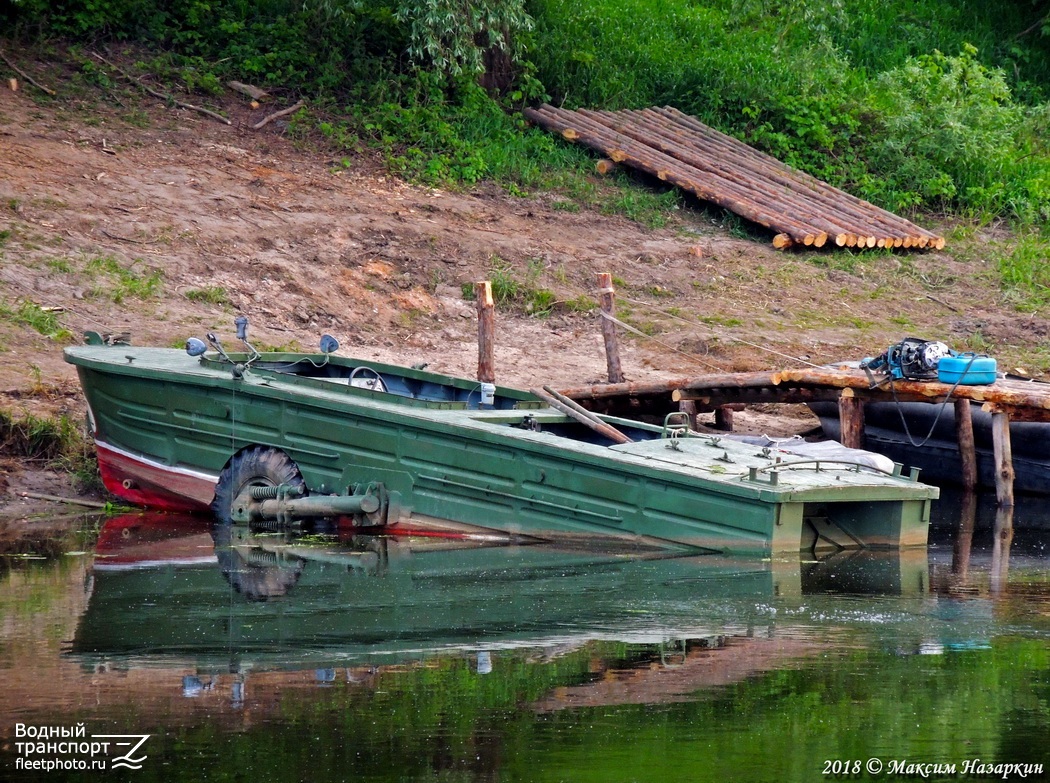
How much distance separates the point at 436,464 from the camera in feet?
41.3

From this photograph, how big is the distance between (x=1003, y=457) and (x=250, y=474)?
6643 millimetres

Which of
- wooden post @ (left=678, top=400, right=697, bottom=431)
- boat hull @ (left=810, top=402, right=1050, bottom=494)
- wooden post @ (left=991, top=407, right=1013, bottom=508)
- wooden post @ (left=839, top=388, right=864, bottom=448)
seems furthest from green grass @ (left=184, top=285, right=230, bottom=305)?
wooden post @ (left=991, top=407, right=1013, bottom=508)

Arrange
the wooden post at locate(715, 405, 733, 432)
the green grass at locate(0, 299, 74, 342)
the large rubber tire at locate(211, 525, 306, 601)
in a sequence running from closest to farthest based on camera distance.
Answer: the large rubber tire at locate(211, 525, 306, 601), the green grass at locate(0, 299, 74, 342), the wooden post at locate(715, 405, 733, 432)

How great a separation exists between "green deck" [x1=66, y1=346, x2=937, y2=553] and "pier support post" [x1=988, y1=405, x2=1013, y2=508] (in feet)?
9.52

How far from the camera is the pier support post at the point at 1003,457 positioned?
1464cm

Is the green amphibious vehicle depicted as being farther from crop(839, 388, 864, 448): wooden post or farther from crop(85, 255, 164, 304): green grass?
crop(85, 255, 164, 304): green grass

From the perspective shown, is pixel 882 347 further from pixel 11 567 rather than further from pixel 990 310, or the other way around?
pixel 11 567

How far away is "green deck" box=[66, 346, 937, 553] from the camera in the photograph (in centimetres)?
1155

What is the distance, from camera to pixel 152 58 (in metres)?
22.0

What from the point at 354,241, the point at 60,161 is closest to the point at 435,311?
the point at 354,241

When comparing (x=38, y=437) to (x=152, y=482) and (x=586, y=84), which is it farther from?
(x=586, y=84)

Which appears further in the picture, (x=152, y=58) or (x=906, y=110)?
(x=906, y=110)

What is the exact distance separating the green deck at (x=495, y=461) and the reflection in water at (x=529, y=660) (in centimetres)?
28

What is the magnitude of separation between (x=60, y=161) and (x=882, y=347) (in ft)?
32.4
